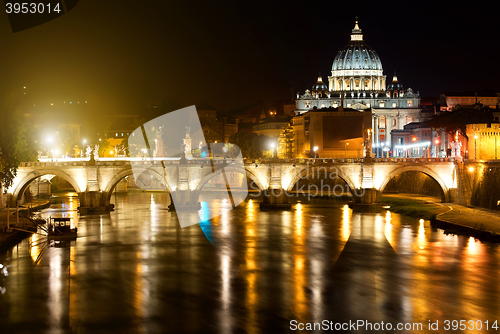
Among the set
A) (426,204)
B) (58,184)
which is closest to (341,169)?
(426,204)

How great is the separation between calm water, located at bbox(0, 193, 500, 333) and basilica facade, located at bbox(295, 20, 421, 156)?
94593mm

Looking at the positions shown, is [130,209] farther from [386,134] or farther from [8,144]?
[386,134]

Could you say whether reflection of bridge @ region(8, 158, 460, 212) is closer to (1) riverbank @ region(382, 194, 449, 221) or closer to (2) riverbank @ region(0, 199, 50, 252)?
(1) riverbank @ region(382, 194, 449, 221)

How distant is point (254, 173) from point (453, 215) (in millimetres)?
17981

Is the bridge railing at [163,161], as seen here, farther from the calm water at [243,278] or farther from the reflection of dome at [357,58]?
the reflection of dome at [357,58]

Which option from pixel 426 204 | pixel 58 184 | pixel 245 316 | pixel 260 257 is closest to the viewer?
pixel 245 316

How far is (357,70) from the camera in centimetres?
15938

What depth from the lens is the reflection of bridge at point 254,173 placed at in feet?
160

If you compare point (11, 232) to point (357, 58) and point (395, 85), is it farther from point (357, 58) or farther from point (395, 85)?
point (357, 58)

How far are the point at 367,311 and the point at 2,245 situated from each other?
2204cm

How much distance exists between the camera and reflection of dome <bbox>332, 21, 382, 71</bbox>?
160 meters

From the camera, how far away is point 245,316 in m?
21.5

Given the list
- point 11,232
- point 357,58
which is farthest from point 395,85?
point 11,232

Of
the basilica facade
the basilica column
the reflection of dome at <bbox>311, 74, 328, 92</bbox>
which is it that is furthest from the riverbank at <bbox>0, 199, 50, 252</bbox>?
the reflection of dome at <bbox>311, 74, 328, 92</bbox>
